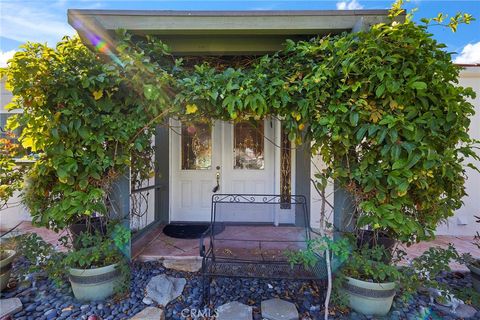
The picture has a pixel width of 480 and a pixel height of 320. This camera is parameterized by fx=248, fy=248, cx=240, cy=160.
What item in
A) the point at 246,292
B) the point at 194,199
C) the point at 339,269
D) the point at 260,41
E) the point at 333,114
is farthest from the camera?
the point at 194,199

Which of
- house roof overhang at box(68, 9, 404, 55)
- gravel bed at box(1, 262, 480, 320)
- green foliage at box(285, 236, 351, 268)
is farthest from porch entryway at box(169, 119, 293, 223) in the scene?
green foliage at box(285, 236, 351, 268)

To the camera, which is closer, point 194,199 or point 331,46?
point 331,46

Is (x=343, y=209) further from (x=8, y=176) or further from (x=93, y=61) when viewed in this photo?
(x=8, y=176)

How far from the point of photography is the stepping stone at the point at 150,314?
207 centimetres

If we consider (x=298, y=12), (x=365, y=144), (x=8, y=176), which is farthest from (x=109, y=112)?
(x=365, y=144)

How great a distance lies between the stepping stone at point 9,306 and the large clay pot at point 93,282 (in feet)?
1.40

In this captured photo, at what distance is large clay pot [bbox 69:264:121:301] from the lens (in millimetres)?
2246

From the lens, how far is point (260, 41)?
274cm

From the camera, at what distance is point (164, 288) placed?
2.39 meters

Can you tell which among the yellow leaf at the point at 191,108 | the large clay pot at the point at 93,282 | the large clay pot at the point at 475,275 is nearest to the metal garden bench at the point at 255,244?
the large clay pot at the point at 93,282

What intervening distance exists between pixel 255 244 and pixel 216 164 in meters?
1.53

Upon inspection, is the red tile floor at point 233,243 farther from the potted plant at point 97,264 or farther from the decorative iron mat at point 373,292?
the decorative iron mat at point 373,292

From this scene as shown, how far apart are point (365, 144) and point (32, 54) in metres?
2.91

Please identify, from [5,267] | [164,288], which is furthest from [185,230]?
[5,267]
